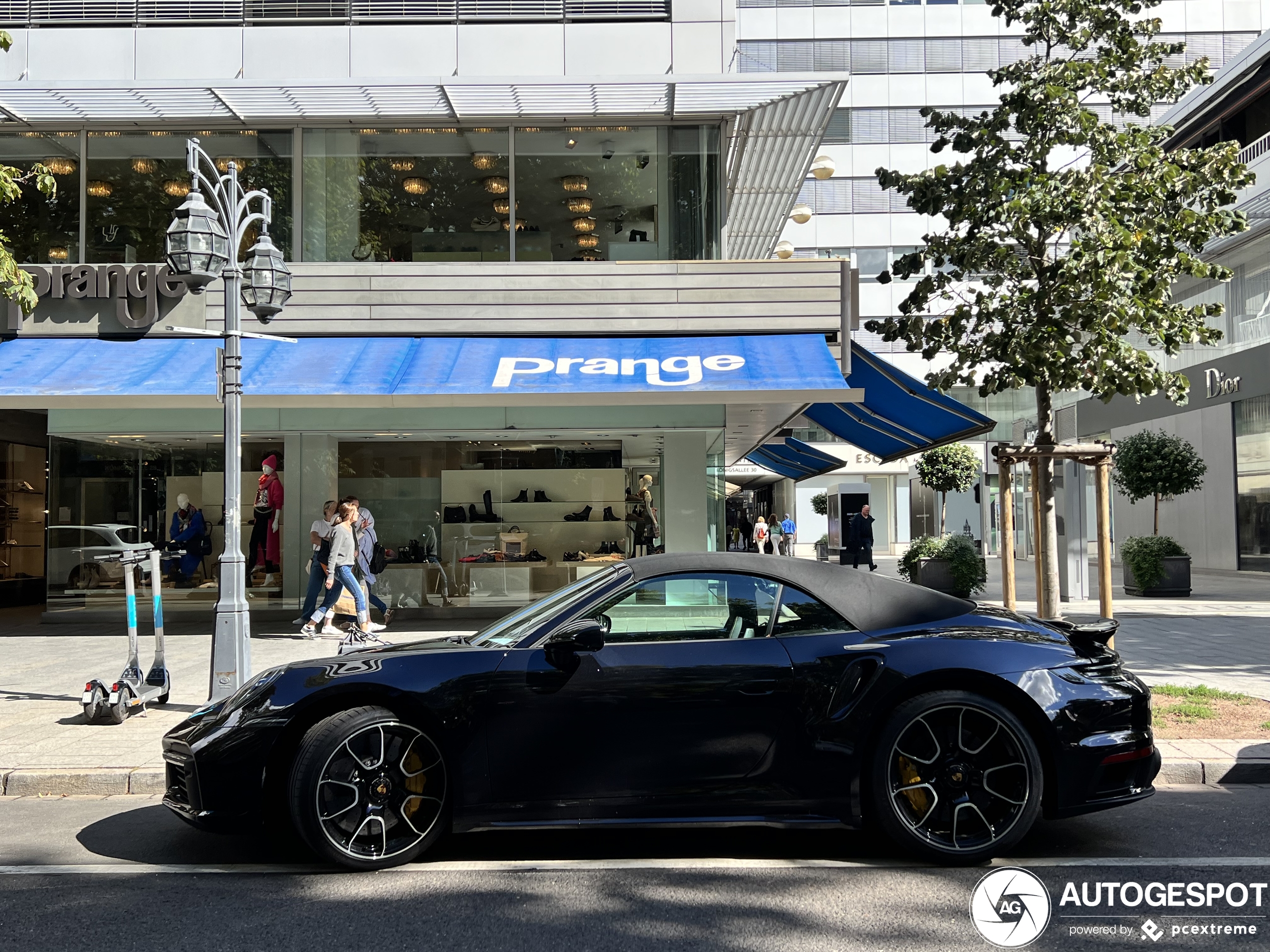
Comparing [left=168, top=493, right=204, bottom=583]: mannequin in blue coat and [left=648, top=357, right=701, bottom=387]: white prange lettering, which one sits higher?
[left=648, top=357, right=701, bottom=387]: white prange lettering

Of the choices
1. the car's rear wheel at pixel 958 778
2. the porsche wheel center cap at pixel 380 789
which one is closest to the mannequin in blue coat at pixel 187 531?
the porsche wheel center cap at pixel 380 789

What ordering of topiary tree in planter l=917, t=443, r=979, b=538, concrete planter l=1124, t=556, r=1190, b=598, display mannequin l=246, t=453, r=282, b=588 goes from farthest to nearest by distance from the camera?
topiary tree in planter l=917, t=443, r=979, b=538 → concrete planter l=1124, t=556, r=1190, b=598 → display mannequin l=246, t=453, r=282, b=588

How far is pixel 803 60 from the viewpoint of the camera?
39656mm

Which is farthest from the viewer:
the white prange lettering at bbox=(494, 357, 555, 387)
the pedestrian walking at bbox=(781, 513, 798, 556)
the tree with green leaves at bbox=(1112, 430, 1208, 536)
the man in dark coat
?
the pedestrian walking at bbox=(781, 513, 798, 556)

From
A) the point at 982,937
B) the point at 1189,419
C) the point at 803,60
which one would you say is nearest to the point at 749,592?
the point at 982,937

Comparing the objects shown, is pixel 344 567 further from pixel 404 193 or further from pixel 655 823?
pixel 655 823

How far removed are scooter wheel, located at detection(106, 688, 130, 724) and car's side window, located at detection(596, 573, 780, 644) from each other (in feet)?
15.8

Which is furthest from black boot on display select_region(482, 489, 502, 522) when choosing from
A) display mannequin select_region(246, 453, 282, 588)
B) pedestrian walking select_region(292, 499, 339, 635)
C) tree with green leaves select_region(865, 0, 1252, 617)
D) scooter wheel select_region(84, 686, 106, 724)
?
scooter wheel select_region(84, 686, 106, 724)

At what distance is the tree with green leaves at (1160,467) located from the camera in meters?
22.6

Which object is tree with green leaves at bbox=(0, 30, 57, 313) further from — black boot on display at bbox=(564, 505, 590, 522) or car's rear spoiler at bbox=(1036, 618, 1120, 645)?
car's rear spoiler at bbox=(1036, 618, 1120, 645)

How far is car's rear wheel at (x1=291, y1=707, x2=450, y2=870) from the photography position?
15.0 feet

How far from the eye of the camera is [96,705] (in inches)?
306

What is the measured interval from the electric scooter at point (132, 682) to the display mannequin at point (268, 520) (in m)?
6.36

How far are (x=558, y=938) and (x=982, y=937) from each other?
1.50m
